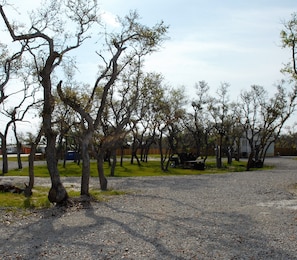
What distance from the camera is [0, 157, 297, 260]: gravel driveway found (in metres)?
7.66

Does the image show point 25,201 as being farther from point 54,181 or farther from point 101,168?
point 101,168

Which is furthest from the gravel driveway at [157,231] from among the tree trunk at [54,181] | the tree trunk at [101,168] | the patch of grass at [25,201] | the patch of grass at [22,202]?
the tree trunk at [101,168]

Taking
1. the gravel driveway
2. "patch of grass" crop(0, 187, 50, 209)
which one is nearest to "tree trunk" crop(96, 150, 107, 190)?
"patch of grass" crop(0, 187, 50, 209)

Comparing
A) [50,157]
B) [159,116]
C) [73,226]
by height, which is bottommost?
[73,226]

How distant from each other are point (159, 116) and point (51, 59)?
72.1 feet

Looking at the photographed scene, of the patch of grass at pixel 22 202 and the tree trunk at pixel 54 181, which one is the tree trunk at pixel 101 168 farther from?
the tree trunk at pixel 54 181

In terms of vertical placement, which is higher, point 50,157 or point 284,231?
point 50,157

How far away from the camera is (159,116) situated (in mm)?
35938

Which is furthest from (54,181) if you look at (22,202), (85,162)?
(85,162)

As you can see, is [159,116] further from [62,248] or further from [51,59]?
[62,248]

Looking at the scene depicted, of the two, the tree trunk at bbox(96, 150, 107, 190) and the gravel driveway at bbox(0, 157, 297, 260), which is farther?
the tree trunk at bbox(96, 150, 107, 190)

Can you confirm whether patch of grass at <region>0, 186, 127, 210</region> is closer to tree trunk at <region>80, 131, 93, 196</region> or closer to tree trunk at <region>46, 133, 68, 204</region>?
tree trunk at <region>46, 133, 68, 204</region>

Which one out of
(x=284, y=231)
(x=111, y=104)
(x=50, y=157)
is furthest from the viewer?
(x=111, y=104)

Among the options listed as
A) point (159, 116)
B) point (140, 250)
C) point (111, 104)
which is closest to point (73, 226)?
point (140, 250)
